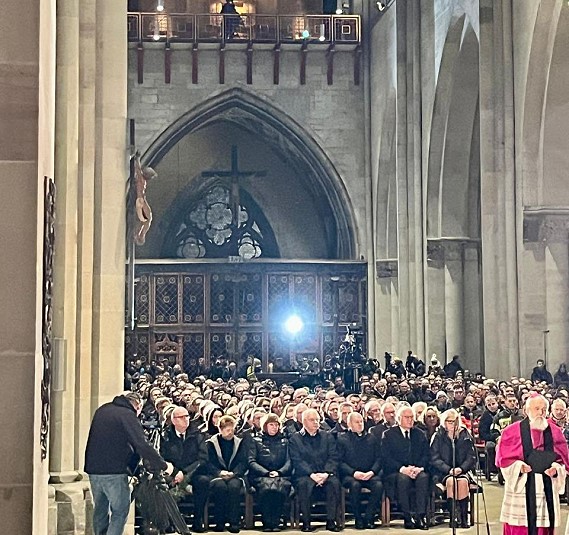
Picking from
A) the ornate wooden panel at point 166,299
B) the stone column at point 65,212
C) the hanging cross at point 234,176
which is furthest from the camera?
the hanging cross at point 234,176

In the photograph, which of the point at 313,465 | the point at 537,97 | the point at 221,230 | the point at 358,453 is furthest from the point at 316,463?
the point at 221,230

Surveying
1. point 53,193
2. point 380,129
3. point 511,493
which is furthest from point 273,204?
point 53,193

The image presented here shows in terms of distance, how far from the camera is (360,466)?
12.4 metres

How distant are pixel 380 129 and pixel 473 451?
785 inches

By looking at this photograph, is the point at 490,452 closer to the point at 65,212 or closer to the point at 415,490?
the point at 415,490

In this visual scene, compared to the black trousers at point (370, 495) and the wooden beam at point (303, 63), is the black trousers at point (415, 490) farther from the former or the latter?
the wooden beam at point (303, 63)

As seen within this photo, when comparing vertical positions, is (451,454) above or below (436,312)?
below

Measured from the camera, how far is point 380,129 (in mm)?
31469

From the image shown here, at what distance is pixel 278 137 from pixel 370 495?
75.9 ft

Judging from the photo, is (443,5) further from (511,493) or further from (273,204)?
(511,493)

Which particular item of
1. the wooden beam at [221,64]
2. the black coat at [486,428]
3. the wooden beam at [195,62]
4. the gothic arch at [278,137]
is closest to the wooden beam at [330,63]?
the gothic arch at [278,137]

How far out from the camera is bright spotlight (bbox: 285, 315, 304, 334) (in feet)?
105

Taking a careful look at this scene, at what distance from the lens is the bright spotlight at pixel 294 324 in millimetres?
31969

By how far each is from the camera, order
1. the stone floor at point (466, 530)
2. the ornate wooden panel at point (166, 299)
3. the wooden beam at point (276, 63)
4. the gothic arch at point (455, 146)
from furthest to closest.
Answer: the wooden beam at point (276, 63)
the ornate wooden panel at point (166, 299)
the gothic arch at point (455, 146)
the stone floor at point (466, 530)
